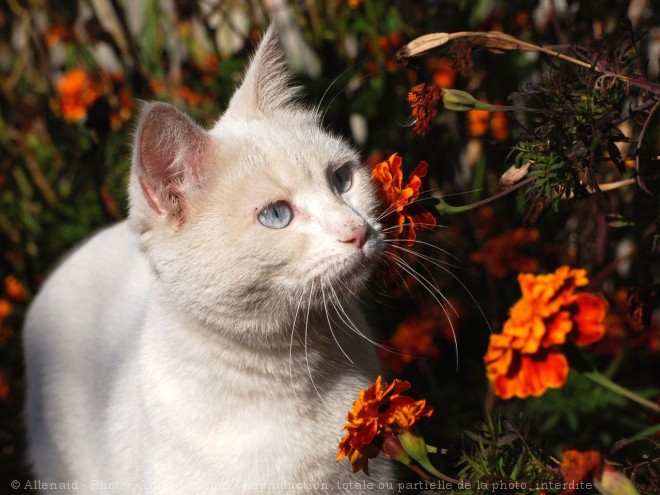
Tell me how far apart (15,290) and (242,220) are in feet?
6.45

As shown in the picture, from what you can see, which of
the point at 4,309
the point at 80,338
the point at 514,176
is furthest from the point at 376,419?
the point at 4,309

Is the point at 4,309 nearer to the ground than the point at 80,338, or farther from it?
nearer to the ground

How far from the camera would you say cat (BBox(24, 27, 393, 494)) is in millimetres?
1355

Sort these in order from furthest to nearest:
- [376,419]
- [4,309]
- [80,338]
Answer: [4,309], [80,338], [376,419]

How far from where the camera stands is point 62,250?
3.19 m

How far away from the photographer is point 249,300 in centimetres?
137

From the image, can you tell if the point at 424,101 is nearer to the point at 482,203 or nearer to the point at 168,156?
the point at 482,203

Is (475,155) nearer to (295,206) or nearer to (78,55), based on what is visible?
(295,206)

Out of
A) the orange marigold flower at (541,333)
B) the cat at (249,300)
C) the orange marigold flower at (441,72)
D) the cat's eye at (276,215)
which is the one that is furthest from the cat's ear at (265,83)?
the orange marigold flower at (441,72)

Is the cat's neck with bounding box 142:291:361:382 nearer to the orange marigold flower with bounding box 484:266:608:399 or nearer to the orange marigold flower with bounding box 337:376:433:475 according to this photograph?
the orange marigold flower with bounding box 337:376:433:475

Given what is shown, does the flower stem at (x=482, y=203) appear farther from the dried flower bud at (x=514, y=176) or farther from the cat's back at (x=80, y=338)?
the cat's back at (x=80, y=338)

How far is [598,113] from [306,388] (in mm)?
765

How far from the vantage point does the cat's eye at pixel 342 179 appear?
157 centimetres

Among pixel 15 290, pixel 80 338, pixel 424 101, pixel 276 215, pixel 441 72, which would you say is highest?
pixel 424 101
